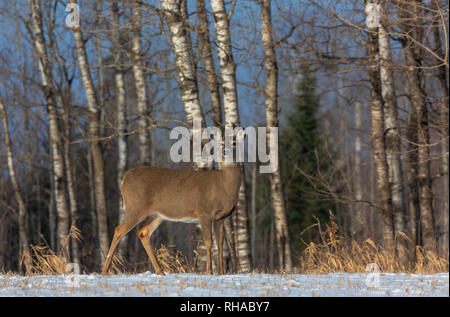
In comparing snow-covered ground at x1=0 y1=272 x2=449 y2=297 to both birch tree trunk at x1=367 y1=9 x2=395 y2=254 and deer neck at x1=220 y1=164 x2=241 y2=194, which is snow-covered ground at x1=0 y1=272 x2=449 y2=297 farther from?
birch tree trunk at x1=367 y1=9 x2=395 y2=254

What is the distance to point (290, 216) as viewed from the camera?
3238 cm

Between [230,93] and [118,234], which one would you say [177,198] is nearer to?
[118,234]

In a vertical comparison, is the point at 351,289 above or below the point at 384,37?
below

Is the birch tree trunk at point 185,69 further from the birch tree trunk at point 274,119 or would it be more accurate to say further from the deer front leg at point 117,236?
the deer front leg at point 117,236

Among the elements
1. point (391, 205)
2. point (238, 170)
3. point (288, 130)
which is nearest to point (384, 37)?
point (391, 205)

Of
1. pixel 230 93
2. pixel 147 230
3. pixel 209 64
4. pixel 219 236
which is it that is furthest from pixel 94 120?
pixel 219 236

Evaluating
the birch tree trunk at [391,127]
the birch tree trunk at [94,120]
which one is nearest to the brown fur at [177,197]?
the birch tree trunk at [391,127]

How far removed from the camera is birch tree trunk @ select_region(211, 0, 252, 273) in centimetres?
1059

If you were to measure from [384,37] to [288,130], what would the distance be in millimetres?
20635

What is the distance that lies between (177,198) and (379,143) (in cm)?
437

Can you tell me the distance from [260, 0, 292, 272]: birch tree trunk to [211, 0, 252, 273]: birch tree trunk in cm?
87

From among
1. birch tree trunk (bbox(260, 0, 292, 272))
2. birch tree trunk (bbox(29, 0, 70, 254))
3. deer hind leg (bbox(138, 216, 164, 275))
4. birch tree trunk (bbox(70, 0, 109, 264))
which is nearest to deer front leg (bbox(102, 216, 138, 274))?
deer hind leg (bbox(138, 216, 164, 275))
